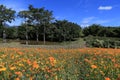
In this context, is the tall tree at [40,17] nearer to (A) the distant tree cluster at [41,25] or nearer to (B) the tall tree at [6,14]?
(A) the distant tree cluster at [41,25]

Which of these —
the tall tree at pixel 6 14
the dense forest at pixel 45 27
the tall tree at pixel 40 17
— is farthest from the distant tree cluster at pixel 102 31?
the tall tree at pixel 6 14

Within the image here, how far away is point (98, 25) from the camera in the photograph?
84.8 metres

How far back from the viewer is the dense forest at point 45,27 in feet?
257

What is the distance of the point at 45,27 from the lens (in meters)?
82.1

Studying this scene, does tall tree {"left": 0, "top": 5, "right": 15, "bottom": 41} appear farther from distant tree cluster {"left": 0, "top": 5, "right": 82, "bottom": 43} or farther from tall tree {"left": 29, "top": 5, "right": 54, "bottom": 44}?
tall tree {"left": 29, "top": 5, "right": 54, "bottom": 44}

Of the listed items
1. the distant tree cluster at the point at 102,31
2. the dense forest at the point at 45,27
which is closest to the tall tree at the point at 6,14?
the dense forest at the point at 45,27

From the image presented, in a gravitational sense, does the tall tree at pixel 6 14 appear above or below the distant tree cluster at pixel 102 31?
above

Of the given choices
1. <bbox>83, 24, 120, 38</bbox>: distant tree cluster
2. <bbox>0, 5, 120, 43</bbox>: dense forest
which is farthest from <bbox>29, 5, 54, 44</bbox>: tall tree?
<bbox>83, 24, 120, 38</bbox>: distant tree cluster

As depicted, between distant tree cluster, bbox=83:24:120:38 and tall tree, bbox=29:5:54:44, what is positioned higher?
tall tree, bbox=29:5:54:44

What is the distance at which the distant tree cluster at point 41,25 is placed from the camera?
257 ft

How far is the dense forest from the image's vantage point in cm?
7819

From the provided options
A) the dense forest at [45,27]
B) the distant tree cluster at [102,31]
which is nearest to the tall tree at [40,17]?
the dense forest at [45,27]

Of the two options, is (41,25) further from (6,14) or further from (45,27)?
(6,14)

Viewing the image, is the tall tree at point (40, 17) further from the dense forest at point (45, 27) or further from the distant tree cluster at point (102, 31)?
the distant tree cluster at point (102, 31)
